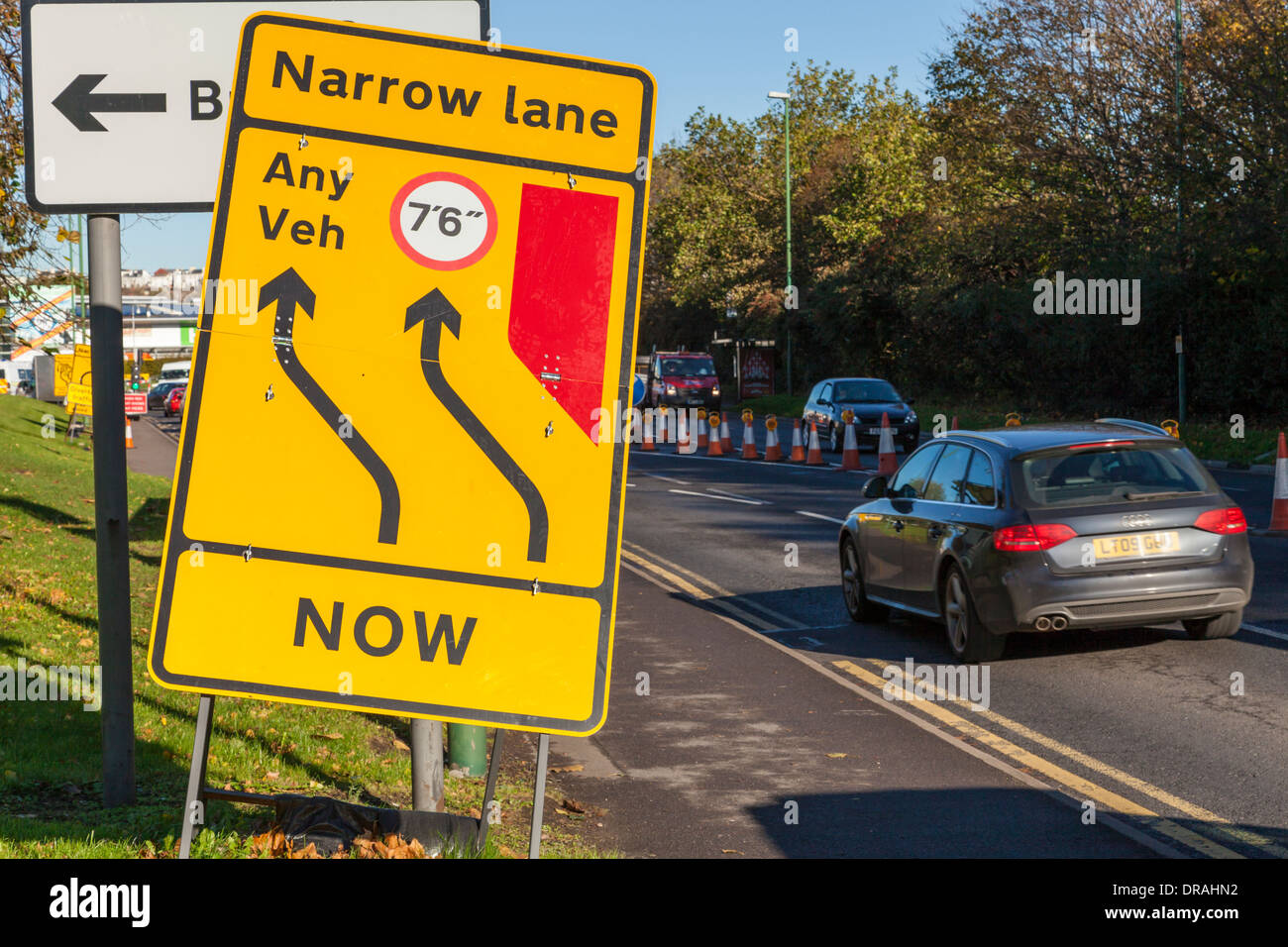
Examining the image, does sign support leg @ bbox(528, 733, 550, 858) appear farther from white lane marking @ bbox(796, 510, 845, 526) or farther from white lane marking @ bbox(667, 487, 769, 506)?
white lane marking @ bbox(667, 487, 769, 506)

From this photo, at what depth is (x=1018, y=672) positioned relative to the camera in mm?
9375

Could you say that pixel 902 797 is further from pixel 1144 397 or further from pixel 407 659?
pixel 1144 397

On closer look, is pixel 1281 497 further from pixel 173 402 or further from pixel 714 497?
pixel 173 402

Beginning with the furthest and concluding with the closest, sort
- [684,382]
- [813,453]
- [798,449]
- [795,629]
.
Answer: [684,382] < [798,449] < [813,453] < [795,629]

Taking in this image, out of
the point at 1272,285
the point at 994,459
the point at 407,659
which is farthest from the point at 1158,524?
the point at 1272,285

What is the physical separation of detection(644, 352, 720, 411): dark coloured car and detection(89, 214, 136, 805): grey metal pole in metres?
43.4

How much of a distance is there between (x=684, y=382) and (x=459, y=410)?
4573 centimetres

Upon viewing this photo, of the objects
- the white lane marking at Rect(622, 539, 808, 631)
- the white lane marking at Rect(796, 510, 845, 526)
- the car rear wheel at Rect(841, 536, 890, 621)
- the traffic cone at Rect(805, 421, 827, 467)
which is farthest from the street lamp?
the car rear wheel at Rect(841, 536, 890, 621)

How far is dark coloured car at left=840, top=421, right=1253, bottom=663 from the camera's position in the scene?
929cm

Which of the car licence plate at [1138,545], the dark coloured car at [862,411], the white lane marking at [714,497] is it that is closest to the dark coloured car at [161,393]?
the dark coloured car at [862,411]

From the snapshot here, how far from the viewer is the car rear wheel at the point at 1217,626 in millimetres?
9914

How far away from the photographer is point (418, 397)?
13.0ft

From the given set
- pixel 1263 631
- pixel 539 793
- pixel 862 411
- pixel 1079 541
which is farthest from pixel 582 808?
pixel 862 411

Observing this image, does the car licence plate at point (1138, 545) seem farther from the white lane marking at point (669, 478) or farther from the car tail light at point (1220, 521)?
the white lane marking at point (669, 478)
